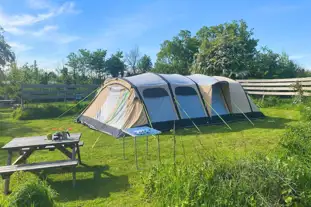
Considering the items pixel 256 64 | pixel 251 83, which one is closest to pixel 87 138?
pixel 251 83

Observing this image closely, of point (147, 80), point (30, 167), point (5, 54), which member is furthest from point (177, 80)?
point (5, 54)

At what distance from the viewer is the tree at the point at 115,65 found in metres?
27.4

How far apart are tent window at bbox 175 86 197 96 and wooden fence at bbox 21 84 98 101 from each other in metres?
7.80

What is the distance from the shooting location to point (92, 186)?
399cm

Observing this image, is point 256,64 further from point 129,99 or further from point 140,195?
point 140,195

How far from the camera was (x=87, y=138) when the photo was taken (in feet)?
23.7

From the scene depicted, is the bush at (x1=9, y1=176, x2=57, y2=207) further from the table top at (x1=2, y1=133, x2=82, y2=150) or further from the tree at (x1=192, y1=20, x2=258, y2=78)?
the tree at (x1=192, y1=20, x2=258, y2=78)

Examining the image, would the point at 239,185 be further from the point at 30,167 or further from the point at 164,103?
the point at 164,103

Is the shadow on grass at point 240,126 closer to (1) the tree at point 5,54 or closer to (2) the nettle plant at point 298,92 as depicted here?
(2) the nettle plant at point 298,92

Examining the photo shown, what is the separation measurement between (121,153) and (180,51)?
820 inches

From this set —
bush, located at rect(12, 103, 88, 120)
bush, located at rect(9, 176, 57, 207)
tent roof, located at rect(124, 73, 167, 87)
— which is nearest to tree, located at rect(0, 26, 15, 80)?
bush, located at rect(12, 103, 88, 120)

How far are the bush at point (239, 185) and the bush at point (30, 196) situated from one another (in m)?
1.20

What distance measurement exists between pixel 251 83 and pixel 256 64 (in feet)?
6.93

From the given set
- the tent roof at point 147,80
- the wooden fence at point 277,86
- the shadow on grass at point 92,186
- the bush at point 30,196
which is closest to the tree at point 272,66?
the wooden fence at point 277,86
